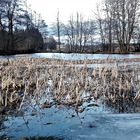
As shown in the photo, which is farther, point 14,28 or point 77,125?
point 14,28

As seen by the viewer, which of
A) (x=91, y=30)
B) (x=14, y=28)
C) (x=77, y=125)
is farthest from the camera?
(x=91, y=30)

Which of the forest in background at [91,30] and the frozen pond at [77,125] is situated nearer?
the frozen pond at [77,125]

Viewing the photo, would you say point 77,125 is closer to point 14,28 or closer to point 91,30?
point 14,28

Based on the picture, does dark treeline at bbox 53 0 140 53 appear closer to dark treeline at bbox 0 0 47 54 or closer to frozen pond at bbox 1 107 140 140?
dark treeline at bbox 0 0 47 54

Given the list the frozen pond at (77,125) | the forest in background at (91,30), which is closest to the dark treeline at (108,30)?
the forest in background at (91,30)

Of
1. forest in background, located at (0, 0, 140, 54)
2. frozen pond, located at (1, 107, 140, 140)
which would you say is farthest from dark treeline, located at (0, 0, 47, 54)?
frozen pond, located at (1, 107, 140, 140)

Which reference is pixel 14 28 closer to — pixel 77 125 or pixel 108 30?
pixel 108 30

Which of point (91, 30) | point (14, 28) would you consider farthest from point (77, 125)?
point (91, 30)

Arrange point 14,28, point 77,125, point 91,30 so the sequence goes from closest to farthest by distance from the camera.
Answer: point 77,125 → point 14,28 → point 91,30

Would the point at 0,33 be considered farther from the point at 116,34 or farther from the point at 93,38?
the point at 93,38

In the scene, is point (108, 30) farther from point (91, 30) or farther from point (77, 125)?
point (77, 125)

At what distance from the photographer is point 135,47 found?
56531 mm

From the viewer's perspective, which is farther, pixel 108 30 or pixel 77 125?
pixel 108 30

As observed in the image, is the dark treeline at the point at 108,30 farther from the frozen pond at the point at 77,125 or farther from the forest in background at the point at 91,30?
the frozen pond at the point at 77,125
